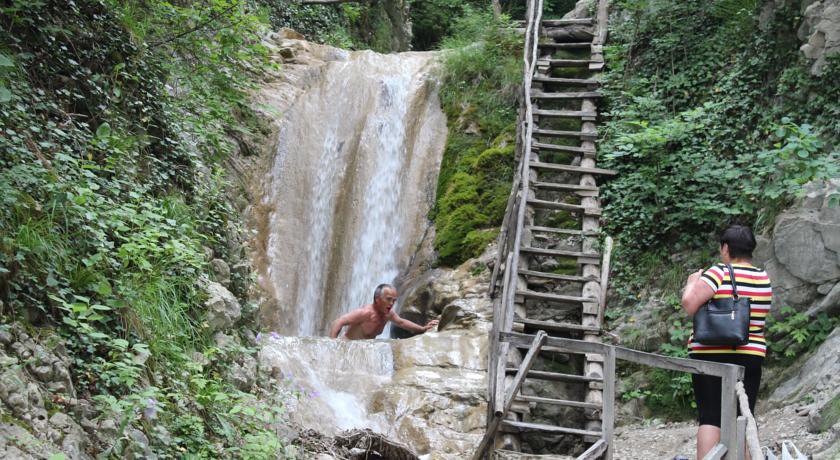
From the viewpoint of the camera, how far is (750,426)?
3.54 meters

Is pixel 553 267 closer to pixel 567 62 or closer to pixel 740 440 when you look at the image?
pixel 567 62

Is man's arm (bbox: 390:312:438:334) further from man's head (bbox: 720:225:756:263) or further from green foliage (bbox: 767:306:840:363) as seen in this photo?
man's head (bbox: 720:225:756:263)

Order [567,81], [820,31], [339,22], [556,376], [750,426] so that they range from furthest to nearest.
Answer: [339,22]
[567,81]
[820,31]
[556,376]
[750,426]

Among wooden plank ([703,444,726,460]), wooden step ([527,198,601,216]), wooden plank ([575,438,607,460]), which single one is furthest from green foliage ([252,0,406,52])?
wooden plank ([703,444,726,460])

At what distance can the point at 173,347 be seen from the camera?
429cm

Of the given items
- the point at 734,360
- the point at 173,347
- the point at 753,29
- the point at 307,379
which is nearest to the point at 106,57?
the point at 173,347

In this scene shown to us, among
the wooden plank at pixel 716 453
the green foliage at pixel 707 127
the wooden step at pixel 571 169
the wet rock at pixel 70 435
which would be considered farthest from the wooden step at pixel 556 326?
the wet rock at pixel 70 435

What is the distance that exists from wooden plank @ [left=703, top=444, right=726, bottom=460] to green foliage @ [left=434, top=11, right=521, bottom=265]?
5.37 metres

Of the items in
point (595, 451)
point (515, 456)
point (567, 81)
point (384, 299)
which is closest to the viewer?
point (595, 451)

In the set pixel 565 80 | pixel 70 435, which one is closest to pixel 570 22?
pixel 565 80

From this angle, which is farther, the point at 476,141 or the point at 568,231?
the point at 476,141

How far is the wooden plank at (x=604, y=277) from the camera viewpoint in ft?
25.0

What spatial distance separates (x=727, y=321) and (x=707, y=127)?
15.6 ft

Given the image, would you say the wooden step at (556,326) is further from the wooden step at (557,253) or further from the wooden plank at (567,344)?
the wooden plank at (567,344)
